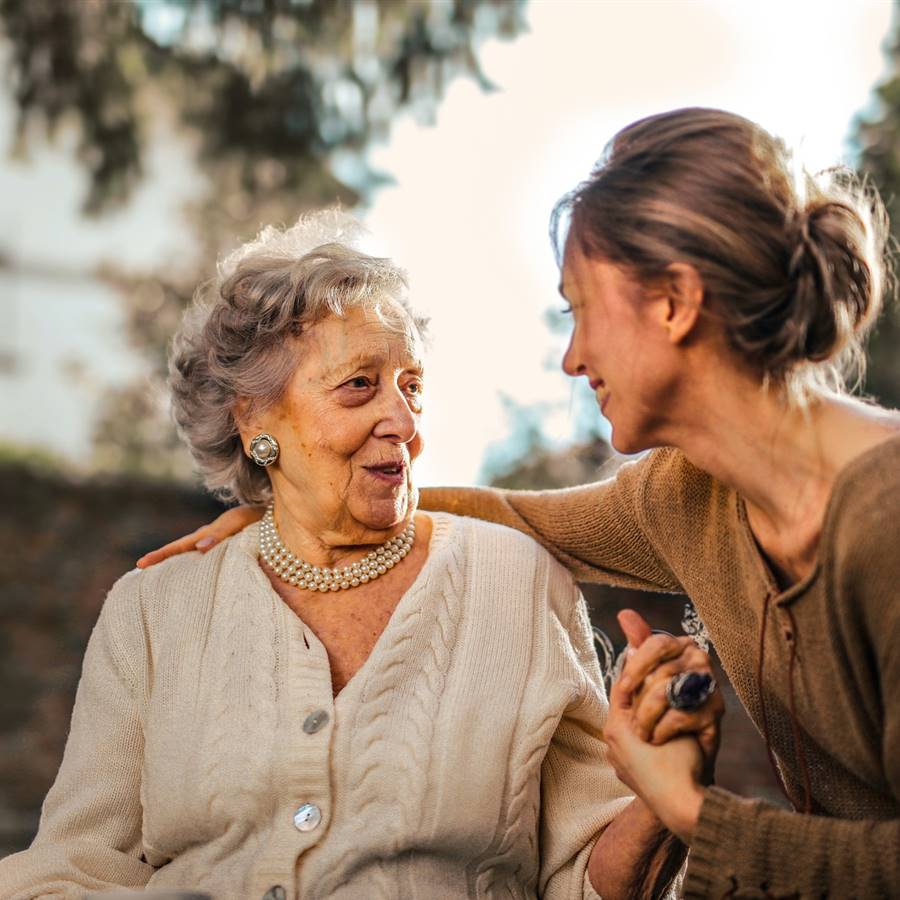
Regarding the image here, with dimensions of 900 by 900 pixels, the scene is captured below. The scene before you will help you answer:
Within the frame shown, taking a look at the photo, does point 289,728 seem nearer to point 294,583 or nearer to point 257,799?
point 257,799

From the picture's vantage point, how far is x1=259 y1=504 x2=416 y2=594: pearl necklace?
2.72 m

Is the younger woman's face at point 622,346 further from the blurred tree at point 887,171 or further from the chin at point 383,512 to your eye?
the blurred tree at point 887,171

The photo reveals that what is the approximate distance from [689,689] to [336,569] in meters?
0.92

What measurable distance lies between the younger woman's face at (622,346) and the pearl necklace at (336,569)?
686mm

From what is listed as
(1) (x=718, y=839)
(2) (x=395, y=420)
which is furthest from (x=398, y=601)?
(1) (x=718, y=839)

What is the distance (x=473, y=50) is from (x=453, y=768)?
14.8ft

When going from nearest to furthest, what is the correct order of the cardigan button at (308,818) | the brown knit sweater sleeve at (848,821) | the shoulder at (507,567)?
the brown knit sweater sleeve at (848,821)
the cardigan button at (308,818)
the shoulder at (507,567)

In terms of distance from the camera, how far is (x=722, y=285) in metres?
2.02

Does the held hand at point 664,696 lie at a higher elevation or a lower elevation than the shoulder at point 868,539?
lower

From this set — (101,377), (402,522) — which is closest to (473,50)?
(101,377)

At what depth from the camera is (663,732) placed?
2113 millimetres

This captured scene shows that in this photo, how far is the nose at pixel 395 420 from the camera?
2676 millimetres

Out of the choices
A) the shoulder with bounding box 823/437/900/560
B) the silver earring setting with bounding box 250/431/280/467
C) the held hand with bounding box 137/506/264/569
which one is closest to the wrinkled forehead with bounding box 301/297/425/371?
the silver earring setting with bounding box 250/431/280/467

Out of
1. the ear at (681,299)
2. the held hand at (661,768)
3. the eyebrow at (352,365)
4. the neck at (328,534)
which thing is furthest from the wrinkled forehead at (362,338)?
the held hand at (661,768)
